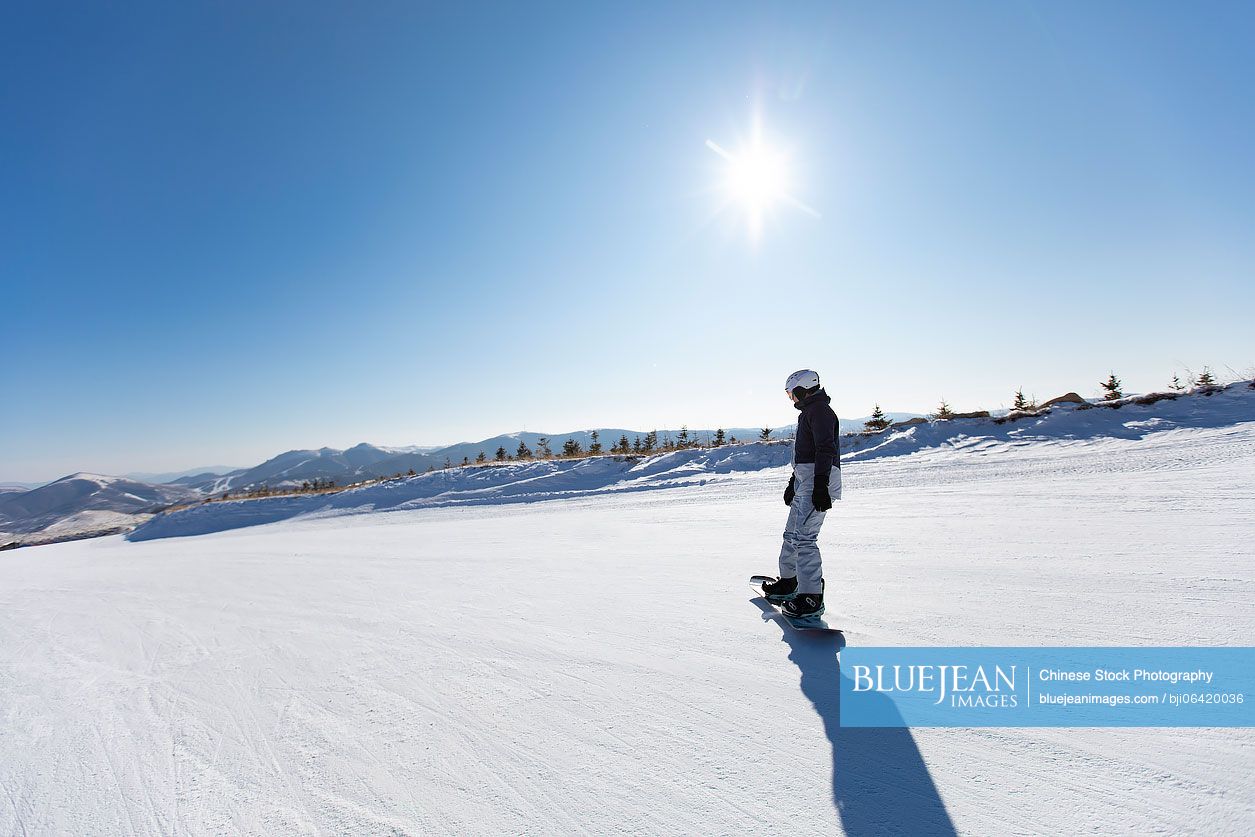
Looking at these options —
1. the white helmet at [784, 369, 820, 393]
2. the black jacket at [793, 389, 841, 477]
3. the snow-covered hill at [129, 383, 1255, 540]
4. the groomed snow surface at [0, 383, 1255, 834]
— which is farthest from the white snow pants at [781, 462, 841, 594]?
the snow-covered hill at [129, 383, 1255, 540]

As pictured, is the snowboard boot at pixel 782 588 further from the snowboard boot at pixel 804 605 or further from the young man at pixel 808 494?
the snowboard boot at pixel 804 605

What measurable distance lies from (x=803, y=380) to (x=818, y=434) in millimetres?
543

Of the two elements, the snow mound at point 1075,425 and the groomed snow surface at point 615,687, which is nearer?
the groomed snow surface at point 615,687

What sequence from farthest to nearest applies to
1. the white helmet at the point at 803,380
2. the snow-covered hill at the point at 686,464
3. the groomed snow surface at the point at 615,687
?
the snow-covered hill at the point at 686,464, the white helmet at the point at 803,380, the groomed snow surface at the point at 615,687

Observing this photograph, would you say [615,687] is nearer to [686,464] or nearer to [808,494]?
[808,494]

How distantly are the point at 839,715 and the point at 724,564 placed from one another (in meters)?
2.95

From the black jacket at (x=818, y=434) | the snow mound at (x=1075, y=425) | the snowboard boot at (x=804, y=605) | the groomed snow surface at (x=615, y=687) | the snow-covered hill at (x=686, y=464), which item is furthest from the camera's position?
the snow-covered hill at (x=686, y=464)

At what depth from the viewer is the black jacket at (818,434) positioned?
3779 mm

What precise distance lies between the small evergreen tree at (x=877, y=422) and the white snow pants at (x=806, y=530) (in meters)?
13.3

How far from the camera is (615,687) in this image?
9.57 ft

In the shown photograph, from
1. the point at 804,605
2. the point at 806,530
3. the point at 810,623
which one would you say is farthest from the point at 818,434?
the point at 810,623

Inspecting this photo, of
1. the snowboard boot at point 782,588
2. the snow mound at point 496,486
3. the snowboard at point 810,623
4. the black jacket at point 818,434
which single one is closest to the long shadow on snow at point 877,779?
the snowboard at point 810,623

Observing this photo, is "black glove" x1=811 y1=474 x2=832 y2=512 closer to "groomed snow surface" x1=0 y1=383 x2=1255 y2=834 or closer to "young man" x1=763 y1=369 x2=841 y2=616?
"young man" x1=763 y1=369 x2=841 y2=616

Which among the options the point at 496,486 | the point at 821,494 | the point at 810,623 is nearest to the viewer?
the point at 810,623
